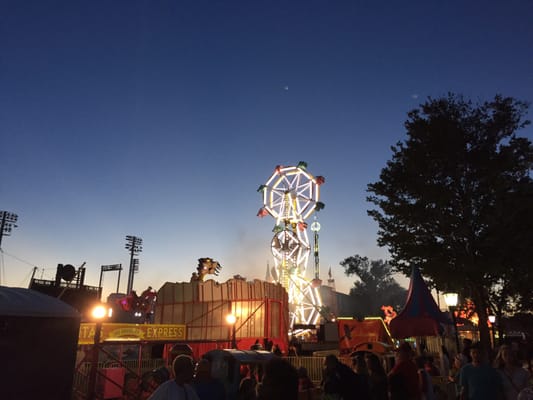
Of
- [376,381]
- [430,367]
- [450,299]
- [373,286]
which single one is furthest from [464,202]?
[373,286]

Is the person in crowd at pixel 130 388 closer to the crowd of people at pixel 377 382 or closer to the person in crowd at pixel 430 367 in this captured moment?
the crowd of people at pixel 377 382

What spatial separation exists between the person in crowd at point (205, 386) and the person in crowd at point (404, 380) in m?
2.65

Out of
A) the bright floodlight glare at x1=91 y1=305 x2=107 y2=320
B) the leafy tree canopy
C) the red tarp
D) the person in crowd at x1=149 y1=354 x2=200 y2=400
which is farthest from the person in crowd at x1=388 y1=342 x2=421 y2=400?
the leafy tree canopy

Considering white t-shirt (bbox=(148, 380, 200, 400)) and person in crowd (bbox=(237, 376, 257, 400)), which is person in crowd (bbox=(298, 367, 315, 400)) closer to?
person in crowd (bbox=(237, 376, 257, 400))

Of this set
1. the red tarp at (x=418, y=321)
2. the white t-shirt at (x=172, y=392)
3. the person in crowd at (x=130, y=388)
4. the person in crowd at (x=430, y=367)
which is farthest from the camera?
the person in crowd at (x=130, y=388)

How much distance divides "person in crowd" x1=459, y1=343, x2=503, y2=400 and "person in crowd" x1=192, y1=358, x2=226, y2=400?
14.1 ft

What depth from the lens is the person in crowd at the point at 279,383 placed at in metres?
3.27

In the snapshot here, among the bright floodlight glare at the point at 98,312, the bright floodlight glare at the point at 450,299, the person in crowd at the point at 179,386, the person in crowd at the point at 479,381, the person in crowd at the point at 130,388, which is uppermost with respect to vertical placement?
the bright floodlight glare at the point at 450,299

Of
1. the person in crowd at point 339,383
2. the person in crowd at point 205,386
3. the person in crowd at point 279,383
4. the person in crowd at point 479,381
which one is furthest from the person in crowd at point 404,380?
the person in crowd at point 279,383

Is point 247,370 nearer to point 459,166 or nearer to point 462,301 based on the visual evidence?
point 459,166

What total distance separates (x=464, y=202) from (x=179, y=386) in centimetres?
1919

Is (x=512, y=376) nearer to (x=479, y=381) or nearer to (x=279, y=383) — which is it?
(x=479, y=381)

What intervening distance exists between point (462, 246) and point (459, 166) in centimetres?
404

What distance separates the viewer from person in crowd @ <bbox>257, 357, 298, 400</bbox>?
3271mm
